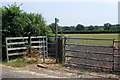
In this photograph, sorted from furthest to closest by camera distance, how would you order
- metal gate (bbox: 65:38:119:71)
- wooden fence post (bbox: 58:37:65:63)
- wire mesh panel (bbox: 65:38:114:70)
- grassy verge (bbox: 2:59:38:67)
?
wooden fence post (bbox: 58:37:65:63)
grassy verge (bbox: 2:59:38:67)
wire mesh panel (bbox: 65:38:114:70)
metal gate (bbox: 65:38:119:71)

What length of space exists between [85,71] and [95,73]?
1.48 ft

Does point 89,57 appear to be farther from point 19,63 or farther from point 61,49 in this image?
point 19,63

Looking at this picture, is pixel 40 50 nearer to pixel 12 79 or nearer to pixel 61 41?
pixel 61 41

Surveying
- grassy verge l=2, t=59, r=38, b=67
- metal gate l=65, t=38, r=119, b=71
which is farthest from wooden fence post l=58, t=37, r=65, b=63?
grassy verge l=2, t=59, r=38, b=67

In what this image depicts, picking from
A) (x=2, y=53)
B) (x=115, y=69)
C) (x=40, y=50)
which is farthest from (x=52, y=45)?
(x=115, y=69)

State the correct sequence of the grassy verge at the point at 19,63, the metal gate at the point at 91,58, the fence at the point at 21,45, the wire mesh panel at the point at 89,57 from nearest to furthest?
the metal gate at the point at 91,58 < the wire mesh panel at the point at 89,57 < the grassy verge at the point at 19,63 < the fence at the point at 21,45

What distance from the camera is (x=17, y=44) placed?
9.10 meters

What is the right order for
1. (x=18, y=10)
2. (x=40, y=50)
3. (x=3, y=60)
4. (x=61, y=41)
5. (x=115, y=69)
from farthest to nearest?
(x=18, y=10) → (x=40, y=50) → (x=3, y=60) → (x=61, y=41) → (x=115, y=69)

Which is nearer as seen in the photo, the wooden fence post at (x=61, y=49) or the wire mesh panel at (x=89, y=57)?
the wire mesh panel at (x=89, y=57)

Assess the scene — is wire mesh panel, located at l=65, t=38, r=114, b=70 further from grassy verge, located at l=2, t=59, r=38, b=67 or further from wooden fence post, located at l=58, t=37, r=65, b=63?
grassy verge, located at l=2, t=59, r=38, b=67

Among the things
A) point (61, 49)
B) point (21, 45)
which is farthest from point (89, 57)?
point (21, 45)

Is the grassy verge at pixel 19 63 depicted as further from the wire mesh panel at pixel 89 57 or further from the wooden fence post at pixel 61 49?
the wire mesh panel at pixel 89 57

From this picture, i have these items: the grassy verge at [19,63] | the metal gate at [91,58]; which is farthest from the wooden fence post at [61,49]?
the grassy verge at [19,63]

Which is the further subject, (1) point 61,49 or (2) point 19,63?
(2) point 19,63
